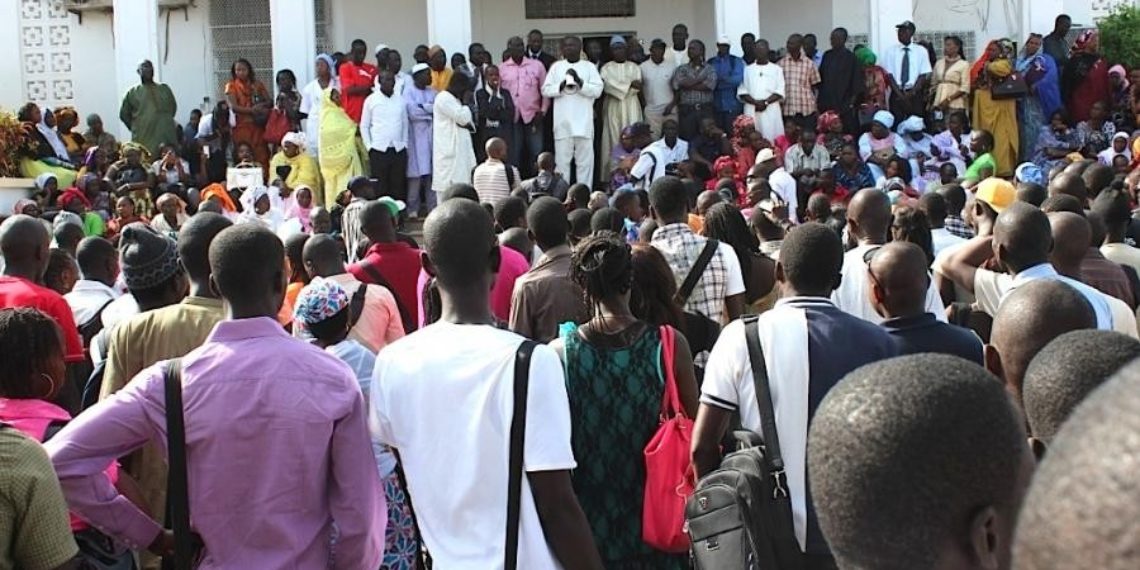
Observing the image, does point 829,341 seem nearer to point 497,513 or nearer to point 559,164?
point 497,513

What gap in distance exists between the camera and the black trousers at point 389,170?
1581 centimetres

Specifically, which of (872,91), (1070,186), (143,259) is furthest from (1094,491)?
(872,91)

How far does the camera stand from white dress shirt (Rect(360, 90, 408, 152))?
51.5 feet

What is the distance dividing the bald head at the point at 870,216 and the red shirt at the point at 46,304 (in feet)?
10.9

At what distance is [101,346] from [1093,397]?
5017mm

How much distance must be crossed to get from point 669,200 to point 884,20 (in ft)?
43.1

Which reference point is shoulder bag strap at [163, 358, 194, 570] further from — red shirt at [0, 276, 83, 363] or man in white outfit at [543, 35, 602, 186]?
man in white outfit at [543, 35, 602, 186]

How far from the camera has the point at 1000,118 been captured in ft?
56.2

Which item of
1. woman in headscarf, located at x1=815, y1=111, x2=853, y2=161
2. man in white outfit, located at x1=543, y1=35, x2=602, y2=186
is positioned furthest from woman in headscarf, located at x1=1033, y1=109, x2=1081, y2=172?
man in white outfit, located at x1=543, y1=35, x2=602, y2=186

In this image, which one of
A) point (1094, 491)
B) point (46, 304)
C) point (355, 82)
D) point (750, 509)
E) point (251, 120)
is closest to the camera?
point (1094, 491)

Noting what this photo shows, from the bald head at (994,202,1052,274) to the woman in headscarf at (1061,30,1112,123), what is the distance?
42.9ft

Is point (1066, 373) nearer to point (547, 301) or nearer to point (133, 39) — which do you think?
point (547, 301)

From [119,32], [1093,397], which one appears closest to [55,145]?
[119,32]

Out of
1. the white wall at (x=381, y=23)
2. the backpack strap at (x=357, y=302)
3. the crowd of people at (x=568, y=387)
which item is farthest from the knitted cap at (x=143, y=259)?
the white wall at (x=381, y=23)
